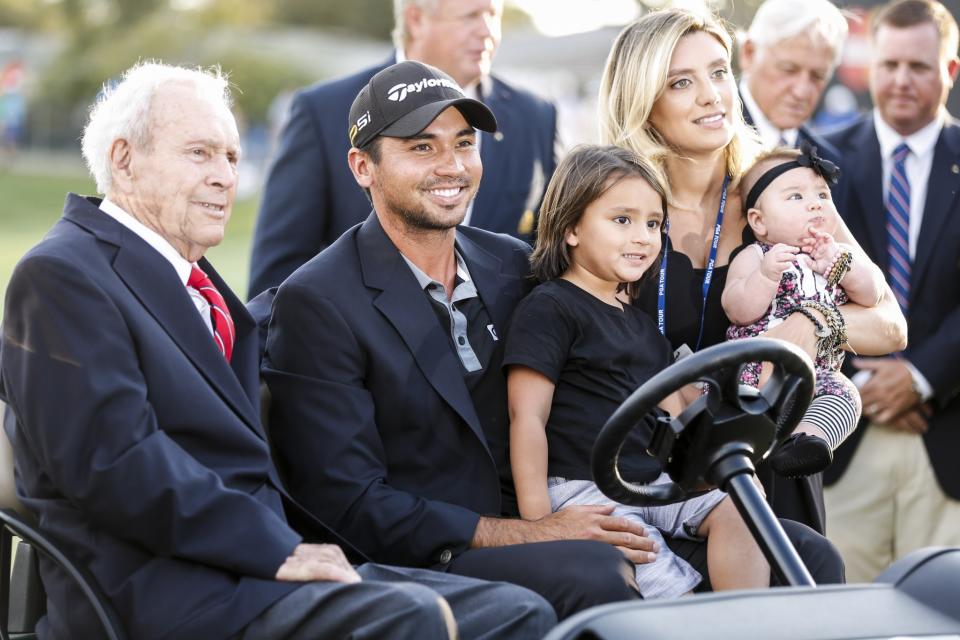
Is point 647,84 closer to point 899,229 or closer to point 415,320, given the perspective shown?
point 415,320

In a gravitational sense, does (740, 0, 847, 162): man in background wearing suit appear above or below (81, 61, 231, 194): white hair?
above

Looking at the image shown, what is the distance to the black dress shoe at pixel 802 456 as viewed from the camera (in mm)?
3184

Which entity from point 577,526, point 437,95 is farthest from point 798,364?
point 437,95

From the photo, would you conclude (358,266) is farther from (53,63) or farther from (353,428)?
(53,63)

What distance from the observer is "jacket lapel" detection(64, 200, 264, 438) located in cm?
288

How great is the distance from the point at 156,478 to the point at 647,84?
1.81 metres

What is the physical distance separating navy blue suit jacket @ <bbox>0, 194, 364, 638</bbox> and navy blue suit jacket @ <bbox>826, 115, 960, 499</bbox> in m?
3.09

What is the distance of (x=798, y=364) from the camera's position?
2.62 m

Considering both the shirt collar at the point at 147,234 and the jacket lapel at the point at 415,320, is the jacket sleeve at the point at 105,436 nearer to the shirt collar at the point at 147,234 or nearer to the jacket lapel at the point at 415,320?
the shirt collar at the point at 147,234

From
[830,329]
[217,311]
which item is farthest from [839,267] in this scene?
[217,311]

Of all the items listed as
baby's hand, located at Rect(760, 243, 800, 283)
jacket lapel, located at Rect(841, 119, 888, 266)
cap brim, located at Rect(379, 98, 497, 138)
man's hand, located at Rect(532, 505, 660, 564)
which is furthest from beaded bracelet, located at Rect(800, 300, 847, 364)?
jacket lapel, located at Rect(841, 119, 888, 266)

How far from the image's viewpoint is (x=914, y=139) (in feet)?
17.4

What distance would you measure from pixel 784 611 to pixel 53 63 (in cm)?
3945

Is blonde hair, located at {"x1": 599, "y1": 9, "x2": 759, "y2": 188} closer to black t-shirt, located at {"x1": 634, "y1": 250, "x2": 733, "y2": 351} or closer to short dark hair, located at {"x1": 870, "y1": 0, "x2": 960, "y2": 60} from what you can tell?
black t-shirt, located at {"x1": 634, "y1": 250, "x2": 733, "y2": 351}
